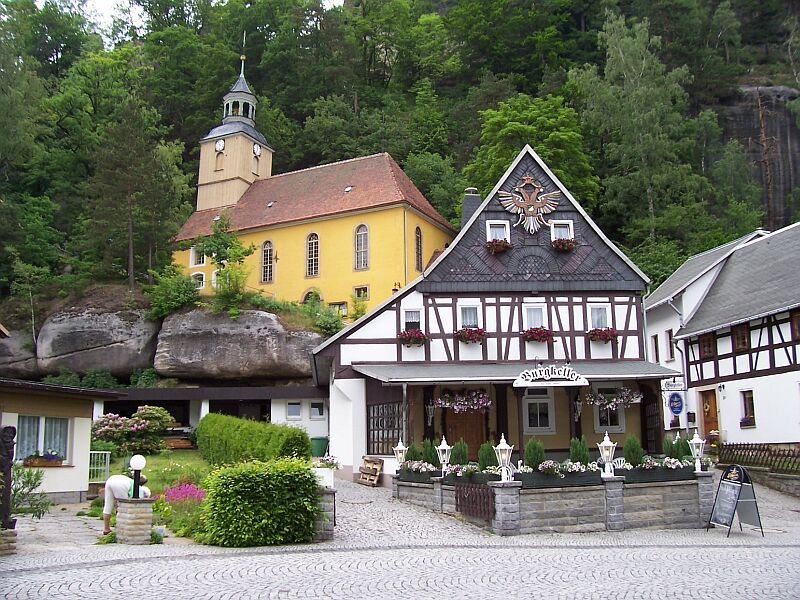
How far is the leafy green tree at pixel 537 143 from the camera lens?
41.0m

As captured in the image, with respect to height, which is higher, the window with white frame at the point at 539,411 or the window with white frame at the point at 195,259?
the window with white frame at the point at 195,259

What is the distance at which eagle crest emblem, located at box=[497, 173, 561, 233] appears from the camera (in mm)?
27281

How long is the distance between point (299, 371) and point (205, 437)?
6.77 metres

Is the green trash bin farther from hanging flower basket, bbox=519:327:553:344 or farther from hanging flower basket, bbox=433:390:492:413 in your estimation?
hanging flower basket, bbox=519:327:553:344

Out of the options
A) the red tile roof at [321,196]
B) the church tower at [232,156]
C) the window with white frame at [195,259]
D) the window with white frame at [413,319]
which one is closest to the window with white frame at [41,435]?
the window with white frame at [413,319]

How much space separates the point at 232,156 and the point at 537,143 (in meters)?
18.5

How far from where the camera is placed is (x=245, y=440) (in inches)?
822

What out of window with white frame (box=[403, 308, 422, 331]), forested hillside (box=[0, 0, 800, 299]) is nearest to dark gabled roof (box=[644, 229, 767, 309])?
forested hillside (box=[0, 0, 800, 299])

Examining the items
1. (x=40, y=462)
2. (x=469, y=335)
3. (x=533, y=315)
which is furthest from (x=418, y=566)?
(x=533, y=315)

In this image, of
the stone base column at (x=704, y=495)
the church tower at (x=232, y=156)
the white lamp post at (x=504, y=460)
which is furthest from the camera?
the church tower at (x=232, y=156)

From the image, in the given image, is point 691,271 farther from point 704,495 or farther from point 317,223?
point 704,495

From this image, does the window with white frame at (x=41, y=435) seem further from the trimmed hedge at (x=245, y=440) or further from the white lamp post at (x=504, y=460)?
the white lamp post at (x=504, y=460)

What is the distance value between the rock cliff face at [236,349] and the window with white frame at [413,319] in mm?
8041

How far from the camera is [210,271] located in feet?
151
